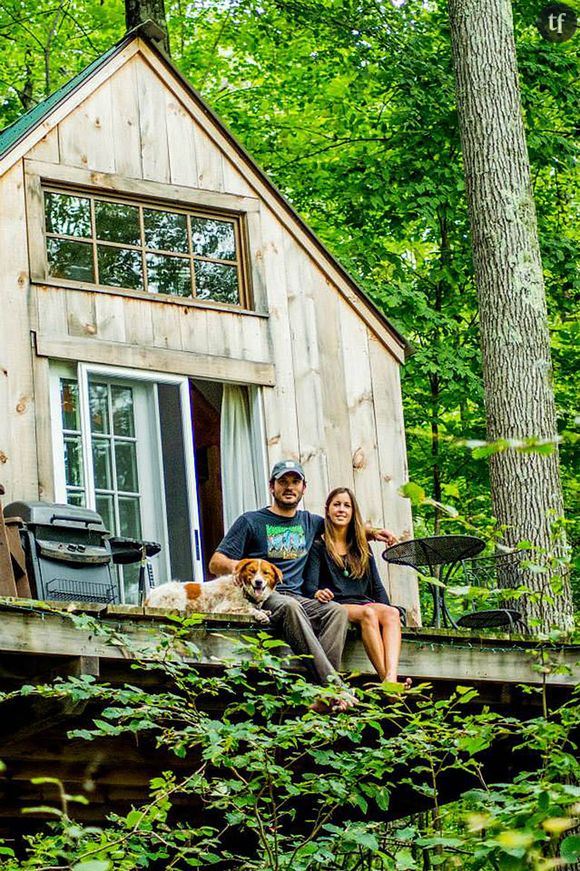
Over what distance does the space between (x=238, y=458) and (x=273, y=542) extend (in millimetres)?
2523

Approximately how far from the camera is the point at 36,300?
35.5ft

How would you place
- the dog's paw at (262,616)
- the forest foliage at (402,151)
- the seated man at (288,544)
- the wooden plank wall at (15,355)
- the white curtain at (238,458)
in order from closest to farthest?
the dog's paw at (262,616) < the seated man at (288,544) < the wooden plank wall at (15,355) < the white curtain at (238,458) < the forest foliage at (402,151)

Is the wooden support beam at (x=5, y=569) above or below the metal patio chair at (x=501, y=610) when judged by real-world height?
above

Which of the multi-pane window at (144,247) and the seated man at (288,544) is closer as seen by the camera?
the seated man at (288,544)

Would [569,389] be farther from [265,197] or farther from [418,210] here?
[265,197]

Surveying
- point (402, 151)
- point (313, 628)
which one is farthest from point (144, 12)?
point (313, 628)

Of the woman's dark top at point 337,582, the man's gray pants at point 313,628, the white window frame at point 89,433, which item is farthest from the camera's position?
the white window frame at point 89,433

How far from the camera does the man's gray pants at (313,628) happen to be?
8094 mm

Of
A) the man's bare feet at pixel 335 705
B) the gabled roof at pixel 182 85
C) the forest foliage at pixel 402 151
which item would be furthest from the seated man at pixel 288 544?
the forest foliage at pixel 402 151

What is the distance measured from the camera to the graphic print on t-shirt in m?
9.09

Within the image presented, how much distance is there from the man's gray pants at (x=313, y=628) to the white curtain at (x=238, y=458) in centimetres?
295

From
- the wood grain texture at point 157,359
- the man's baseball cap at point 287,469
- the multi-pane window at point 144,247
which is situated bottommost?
the man's baseball cap at point 287,469

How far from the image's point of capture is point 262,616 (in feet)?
26.9

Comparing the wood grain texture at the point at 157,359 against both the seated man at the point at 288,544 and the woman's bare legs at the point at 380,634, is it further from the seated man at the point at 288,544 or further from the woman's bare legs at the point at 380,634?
the woman's bare legs at the point at 380,634
